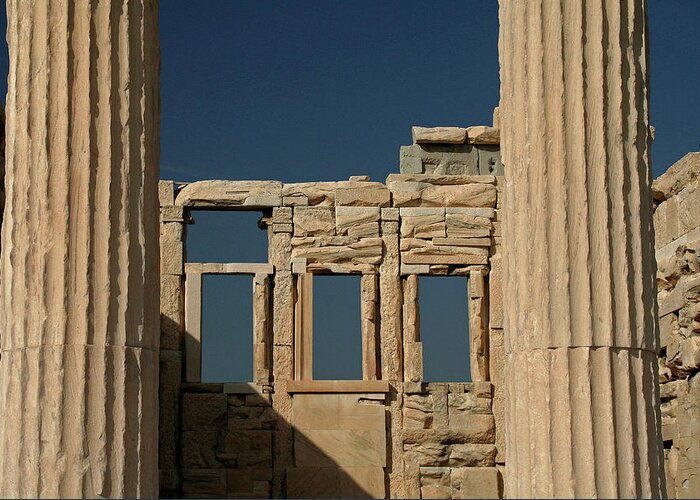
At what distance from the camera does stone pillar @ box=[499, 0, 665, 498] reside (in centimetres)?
952

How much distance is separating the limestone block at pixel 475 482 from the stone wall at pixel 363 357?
25 millimetres

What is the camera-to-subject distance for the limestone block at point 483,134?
23.4m

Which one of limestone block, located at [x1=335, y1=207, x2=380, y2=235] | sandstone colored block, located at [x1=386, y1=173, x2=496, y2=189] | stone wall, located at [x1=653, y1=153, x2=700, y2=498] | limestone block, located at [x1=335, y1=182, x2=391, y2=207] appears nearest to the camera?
stone wall, located at [x1=653, y1=153, x2=700, y2=498]

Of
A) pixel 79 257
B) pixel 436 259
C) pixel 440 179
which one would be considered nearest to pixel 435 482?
pixel 436 259

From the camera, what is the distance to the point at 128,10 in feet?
32.8

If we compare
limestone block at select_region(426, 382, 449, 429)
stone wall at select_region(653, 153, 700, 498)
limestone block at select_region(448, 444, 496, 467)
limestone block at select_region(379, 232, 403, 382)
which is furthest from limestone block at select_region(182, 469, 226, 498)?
stone wall at select_region(653, 153, 700, 498)

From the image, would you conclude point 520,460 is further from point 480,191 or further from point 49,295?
point 480,191

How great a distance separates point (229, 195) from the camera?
2311cm

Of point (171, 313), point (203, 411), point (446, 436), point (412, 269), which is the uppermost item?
point (412, 269)

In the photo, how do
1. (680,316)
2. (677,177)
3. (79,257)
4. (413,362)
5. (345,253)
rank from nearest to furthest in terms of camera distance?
(79,257)
(680,316)
(677,177)
(413,362)
(345,253)

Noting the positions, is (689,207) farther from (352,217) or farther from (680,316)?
(352,217)

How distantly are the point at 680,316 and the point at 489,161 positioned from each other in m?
6.41

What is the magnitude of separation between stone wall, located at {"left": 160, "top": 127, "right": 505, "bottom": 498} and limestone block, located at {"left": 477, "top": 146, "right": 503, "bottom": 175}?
26 centimetres

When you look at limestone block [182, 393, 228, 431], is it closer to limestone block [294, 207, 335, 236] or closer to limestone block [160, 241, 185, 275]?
limestone block [160, 241, 185, 275]
